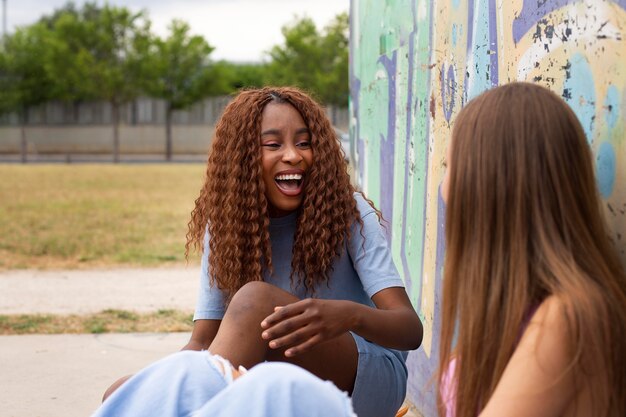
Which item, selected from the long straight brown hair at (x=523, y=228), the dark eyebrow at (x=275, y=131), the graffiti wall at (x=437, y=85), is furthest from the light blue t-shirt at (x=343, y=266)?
the long straight brown hair at (x=523, y=228)

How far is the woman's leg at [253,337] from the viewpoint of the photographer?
2449mm

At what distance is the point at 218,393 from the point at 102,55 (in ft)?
145

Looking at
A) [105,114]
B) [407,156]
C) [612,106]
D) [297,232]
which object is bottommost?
[297,232]

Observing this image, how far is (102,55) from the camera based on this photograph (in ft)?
145

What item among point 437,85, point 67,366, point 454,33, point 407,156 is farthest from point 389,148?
point 67,366

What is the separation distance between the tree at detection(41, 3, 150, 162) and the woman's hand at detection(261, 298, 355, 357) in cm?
4152

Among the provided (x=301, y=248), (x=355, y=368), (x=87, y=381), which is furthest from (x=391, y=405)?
(x=87, y=381)

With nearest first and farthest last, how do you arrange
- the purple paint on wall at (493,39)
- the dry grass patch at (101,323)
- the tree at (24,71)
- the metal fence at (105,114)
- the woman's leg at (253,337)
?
the woman's leg at (253,337), the purple paint on wall at (493,39), the dry grass patch at (101,323), the tree at (24,71), the metal fence at (105,114)

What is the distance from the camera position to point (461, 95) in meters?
3.44

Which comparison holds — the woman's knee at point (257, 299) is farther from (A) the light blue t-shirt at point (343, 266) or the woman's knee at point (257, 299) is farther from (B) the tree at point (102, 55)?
(B) the tree at point (102, 55)

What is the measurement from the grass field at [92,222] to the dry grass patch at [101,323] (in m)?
2.60

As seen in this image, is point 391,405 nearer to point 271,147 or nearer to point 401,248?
point 271,147

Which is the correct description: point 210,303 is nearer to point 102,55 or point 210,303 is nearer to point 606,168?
point 606,168

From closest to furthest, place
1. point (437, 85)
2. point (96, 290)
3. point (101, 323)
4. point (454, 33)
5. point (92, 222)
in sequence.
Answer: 1. point (454, 33)
2. point (437, 85)
3. point (101, 323)
4. point (96, 290)
5. point (92, 222)
